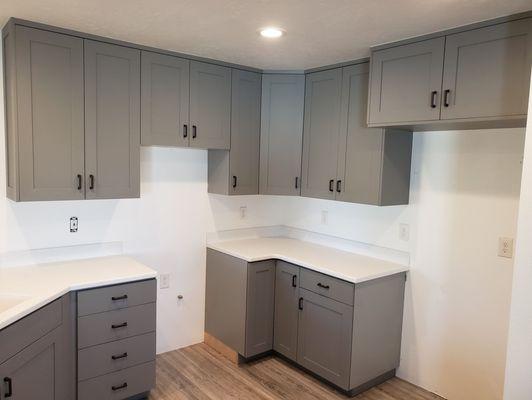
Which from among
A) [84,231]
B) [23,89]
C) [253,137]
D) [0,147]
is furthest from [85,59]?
[253,137]

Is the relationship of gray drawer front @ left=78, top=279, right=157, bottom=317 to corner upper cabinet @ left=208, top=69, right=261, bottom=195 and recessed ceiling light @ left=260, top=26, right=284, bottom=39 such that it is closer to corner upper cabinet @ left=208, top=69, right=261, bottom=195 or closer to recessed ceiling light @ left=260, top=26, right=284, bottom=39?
corner upper cabinet @ left=208, top=69, right=261, bottom=195

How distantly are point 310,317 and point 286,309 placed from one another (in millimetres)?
249

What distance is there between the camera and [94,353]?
7.96ft

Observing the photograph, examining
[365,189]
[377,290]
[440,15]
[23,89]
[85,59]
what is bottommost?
[377,290]

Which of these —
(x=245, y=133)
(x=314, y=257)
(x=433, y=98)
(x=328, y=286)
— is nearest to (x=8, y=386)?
(x=328, y=286)

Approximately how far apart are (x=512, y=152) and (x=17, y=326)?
277cm

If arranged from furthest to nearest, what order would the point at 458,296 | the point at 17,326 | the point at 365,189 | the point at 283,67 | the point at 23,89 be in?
the point at 283,67, the point at 365,189, the point at 458,296, the point at 23,89, the point at 17,326

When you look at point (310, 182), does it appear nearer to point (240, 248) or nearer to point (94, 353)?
point (240, 248)

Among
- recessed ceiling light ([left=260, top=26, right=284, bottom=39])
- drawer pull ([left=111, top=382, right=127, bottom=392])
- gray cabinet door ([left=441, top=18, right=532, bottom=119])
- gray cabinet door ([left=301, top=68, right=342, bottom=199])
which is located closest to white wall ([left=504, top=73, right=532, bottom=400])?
gray cabinet door ([left=441, top=18, right=532, bottom=119])

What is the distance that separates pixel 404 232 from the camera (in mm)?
3020

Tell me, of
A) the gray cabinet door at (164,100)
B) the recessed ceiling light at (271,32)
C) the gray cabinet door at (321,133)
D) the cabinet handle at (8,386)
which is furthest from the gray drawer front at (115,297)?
the recessed ceiling light at (271,32)

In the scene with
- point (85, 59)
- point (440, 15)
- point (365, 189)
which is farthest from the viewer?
point (365, 189)

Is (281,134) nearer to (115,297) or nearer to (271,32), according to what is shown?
(271,32)

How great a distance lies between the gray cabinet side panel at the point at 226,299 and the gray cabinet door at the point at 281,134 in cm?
68
